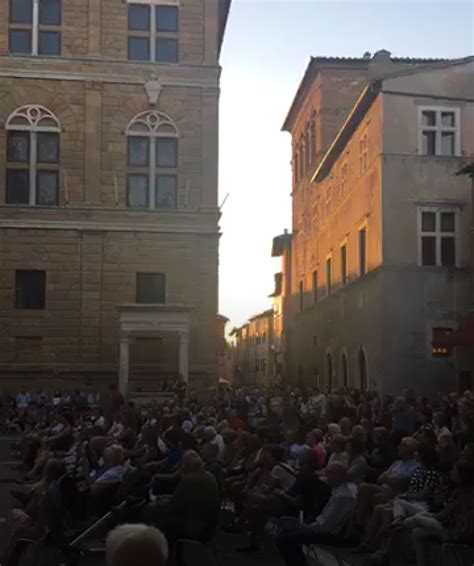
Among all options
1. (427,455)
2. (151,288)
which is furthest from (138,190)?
(427,455)

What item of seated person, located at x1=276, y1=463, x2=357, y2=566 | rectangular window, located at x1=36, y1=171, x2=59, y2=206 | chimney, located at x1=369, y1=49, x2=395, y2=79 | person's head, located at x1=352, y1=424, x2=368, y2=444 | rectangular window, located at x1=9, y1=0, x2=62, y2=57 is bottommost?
seated person, located at x1=276, y1=463, x2=357, y2=566

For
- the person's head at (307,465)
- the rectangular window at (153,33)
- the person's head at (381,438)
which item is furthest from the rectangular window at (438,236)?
the person's head at (307,465)

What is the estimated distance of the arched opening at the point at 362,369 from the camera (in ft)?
101

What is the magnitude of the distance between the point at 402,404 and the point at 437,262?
464 inches

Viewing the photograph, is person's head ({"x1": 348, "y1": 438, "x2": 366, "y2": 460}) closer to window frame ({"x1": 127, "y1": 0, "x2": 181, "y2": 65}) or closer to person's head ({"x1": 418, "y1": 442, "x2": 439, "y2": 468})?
person's head ({"x1": 418, "y1": 442, "x2": 439, "y2": 468})

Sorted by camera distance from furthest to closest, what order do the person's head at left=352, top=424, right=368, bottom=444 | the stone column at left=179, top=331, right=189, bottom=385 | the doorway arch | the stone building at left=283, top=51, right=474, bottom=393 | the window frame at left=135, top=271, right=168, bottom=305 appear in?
the window frame at left=135, top=271, right=168, bottom=305, the stone column at left=179, top=331, right=189, bottom=385, the doorway arch, the stone building at left=283, top=51, right=474, bottom=393, the person's head at left=352, top=424, right=368, bottom=444

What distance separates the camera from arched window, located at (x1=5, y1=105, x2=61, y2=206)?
35500 mm

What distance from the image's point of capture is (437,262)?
28109 mm

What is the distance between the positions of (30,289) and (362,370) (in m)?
12.4

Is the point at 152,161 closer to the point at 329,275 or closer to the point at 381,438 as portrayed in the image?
the point at 329,275

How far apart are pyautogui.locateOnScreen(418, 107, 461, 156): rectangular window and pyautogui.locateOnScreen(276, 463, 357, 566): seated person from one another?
789 inches

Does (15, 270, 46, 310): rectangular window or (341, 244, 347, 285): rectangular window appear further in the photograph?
(341, 244, 347, 285): rectangular window

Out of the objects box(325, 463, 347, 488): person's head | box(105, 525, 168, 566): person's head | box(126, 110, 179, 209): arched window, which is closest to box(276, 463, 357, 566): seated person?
box(325, 463, 347, 488): person's head

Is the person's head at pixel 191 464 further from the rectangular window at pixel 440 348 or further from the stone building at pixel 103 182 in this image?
the stone building at pixel 103 182
